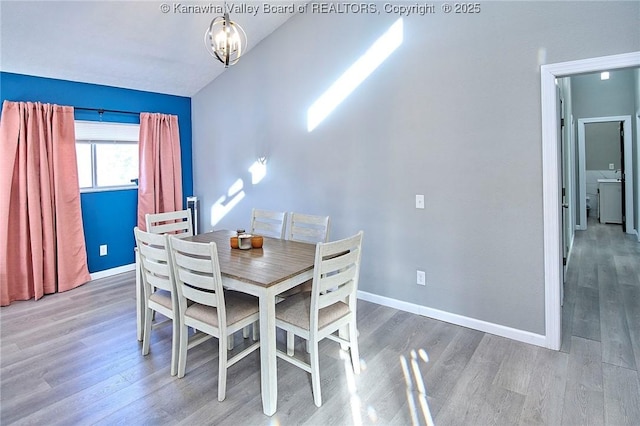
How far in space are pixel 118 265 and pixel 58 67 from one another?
242 centimetres

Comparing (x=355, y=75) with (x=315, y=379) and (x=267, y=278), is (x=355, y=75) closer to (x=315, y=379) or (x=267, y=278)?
(x=267, y=278)

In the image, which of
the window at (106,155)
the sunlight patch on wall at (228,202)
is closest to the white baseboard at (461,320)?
the sunlight patch on wall at (228,202)

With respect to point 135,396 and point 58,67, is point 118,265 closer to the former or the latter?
point 58,67

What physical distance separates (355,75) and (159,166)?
9.74 ft

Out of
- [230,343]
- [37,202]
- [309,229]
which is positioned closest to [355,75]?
[309,229]

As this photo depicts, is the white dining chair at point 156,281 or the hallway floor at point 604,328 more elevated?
the white dining chair at point 156,281

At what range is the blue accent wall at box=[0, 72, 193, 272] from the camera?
13.0 feet

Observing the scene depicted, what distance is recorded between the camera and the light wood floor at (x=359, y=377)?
205cm

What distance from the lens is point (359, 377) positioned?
2412 mm

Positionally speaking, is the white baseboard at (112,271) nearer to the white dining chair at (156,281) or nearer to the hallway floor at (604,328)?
the white dining chair at (156,281)

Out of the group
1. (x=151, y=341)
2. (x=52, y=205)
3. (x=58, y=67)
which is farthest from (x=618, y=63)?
(x=52, y=205)

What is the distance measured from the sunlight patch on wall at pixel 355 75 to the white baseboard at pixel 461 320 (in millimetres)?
1988

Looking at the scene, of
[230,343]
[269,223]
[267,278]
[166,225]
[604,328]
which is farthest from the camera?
[269,223]

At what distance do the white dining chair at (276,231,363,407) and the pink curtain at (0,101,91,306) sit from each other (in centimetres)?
314
